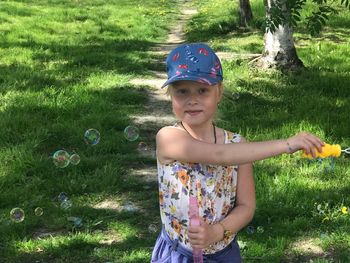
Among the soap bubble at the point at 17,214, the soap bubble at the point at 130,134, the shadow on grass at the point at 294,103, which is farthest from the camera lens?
the shadow on grass at the point at 294,103

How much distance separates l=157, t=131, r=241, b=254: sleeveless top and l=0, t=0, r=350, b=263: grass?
63 cm

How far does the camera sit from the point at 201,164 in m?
2.49

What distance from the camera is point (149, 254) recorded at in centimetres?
423

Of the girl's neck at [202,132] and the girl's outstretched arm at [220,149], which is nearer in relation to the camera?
the girl's outstretched arm at [220,149]

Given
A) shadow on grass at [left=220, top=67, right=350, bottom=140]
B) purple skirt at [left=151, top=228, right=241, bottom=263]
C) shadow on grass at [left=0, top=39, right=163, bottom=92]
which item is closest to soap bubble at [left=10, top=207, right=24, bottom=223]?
purple skirt at [left=151, top=228, right=241, bottom=263]

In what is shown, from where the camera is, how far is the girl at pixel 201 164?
240 cm

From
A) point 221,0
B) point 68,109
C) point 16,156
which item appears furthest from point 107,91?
point 221,0

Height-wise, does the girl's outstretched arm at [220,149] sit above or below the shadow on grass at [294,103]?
above

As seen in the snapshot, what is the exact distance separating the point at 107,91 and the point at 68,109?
1.10 meters

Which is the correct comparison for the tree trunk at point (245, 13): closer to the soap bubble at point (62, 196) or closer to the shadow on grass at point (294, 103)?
the shadow on grass at point (294, 103)

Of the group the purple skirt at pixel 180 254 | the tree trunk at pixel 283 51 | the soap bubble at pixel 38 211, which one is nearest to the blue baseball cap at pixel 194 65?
the purple skirt at pixel 180 254

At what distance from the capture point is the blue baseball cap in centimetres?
239

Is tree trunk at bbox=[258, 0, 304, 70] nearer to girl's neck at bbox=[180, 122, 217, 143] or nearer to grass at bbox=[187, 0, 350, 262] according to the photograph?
grass at bbox=[187, 0, 350, 262]

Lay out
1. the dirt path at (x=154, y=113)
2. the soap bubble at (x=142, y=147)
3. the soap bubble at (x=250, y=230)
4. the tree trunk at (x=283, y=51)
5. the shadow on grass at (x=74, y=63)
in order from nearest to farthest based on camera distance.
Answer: the soap bubble at (x=250, y=230) < the dirt path at (x=154, y=113) < the soap bubble at (x=142, y=147) < the shadow on grass at (x=74, y=63) < the tree trunk at (x=283, y=51)
